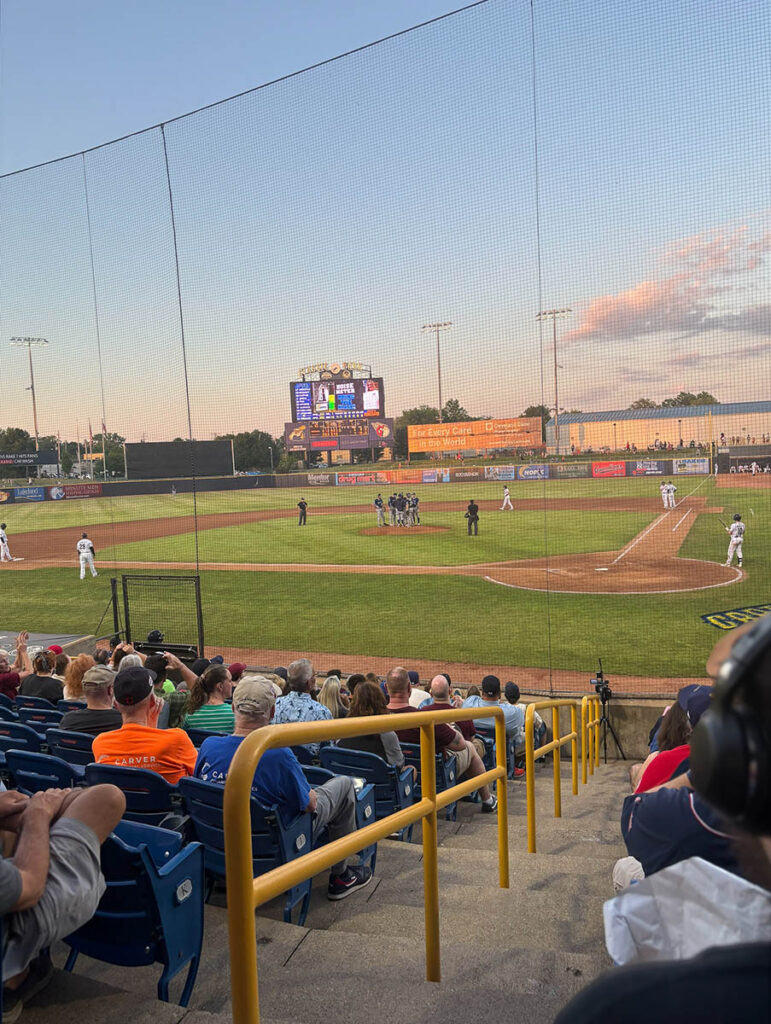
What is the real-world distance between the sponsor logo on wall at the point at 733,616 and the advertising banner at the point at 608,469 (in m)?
14.7

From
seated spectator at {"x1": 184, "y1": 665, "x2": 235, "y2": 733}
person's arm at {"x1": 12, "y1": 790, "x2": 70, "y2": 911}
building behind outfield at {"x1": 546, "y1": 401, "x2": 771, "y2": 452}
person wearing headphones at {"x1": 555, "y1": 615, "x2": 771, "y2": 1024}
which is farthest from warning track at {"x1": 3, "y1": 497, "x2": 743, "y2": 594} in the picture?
person wearing headphones at {"x1": 555, "y1": 615, "x2": 771, "y2": 1024}

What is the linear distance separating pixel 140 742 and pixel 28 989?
62.9 inches

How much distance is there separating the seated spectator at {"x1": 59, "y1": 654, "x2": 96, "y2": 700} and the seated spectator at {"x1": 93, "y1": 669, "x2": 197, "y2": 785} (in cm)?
303

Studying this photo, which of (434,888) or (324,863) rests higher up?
(324,863)

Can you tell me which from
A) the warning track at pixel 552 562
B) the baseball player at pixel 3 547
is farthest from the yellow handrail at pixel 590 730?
the baseball player at pixel 3 547

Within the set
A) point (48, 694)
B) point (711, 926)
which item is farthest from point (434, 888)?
point (48, 694)

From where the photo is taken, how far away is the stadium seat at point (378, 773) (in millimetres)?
4121

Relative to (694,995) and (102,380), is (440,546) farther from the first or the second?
(694,995)

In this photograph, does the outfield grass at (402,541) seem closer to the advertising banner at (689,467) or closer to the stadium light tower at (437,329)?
the advertising banner at (689,467)

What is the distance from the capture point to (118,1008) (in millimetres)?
1899

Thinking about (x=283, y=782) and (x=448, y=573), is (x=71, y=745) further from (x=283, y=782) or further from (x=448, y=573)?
(x=448, y=573)

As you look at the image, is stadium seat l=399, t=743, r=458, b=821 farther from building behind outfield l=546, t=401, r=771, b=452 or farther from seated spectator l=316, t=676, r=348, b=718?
building behind outfield l=546, t=401, r=771, b=452

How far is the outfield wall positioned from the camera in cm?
2444

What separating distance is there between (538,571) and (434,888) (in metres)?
15.9
